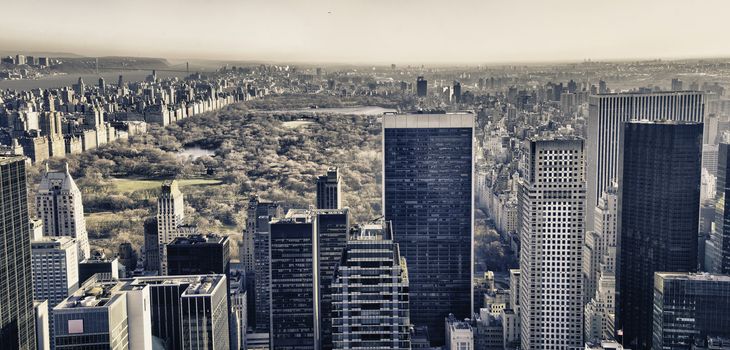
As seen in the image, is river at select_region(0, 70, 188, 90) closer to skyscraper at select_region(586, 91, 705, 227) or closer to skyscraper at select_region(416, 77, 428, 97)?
skyscraper at select_region(416, 77, 428, 97)

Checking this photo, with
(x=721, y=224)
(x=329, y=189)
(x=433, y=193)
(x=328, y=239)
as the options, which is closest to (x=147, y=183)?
(x=329, y=189)

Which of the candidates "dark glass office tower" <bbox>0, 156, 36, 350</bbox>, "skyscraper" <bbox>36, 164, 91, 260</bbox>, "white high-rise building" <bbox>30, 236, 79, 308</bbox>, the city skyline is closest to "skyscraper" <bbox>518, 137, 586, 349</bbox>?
the city skyline

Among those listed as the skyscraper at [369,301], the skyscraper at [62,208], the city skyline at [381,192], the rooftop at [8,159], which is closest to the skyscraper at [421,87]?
the city skyline at [381,192]

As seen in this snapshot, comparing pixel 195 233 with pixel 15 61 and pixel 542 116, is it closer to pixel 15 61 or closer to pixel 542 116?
pixel 15 61

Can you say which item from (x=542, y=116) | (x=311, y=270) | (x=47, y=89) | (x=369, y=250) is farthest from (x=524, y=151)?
(x=47, y=89)

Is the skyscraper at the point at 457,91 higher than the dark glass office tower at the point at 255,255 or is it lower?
higher

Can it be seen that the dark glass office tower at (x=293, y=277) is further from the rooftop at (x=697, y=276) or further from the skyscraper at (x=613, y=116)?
the rooftop at (x=697, y=276)

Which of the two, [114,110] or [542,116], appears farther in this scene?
[542,116]
